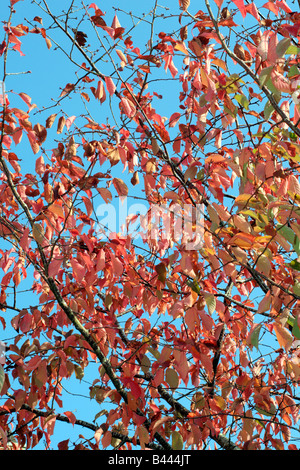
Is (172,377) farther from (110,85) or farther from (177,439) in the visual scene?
(110,85)

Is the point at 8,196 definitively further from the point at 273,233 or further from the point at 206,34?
the point at 273,233

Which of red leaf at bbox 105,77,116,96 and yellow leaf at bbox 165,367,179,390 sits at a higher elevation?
red leaf at bbox 105,77,116,96

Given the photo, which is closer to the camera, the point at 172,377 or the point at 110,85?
the point at 172,377

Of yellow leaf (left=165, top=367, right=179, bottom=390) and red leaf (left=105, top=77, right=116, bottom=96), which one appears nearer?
yellow leaf (left=165, top=367, right=179, bottom=390)

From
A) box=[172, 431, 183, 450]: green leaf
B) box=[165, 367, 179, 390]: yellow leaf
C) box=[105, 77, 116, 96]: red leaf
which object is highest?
box=[105, 77, 116, 96]: red leaf

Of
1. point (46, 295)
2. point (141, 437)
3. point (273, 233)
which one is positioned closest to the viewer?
point (273, 233)

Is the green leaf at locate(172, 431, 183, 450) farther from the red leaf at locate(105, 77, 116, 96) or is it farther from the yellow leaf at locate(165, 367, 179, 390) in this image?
the red leaf at locate(105, 77, 116, 96)

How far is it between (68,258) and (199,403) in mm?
1111

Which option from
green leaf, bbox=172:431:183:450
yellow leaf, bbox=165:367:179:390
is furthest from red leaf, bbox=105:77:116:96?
green leaf, bbox=172:431:183:450

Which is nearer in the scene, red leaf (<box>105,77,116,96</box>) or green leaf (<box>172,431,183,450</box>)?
green leaf (<box>172,431,183,450</box>)

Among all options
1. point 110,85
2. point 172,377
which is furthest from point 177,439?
point 110,85

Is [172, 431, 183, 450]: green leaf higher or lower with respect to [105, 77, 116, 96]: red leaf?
lower
